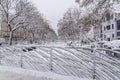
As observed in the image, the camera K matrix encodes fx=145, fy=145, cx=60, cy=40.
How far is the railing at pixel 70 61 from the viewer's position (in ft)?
13.0

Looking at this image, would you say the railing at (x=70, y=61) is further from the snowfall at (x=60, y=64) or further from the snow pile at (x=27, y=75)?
the snow pile at (x=27, y=75)

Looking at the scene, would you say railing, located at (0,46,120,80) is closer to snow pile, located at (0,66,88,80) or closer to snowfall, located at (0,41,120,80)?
snowfall, located at (0,41,120,80)

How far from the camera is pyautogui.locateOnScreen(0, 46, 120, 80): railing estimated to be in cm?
397

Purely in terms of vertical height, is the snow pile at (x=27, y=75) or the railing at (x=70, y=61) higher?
Result: the railing at (x=70, y=61)

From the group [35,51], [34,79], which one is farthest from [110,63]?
[35,51]

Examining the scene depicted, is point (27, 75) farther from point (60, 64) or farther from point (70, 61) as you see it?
point (70, 61)

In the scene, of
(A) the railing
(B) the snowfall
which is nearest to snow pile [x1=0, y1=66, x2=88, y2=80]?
(B) the snowfall

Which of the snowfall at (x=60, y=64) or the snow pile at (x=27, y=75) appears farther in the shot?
the snow pile at (x=27, y=75)

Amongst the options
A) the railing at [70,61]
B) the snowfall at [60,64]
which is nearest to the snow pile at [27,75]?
the snowfall at [60,64]

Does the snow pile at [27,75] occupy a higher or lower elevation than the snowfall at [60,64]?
lower

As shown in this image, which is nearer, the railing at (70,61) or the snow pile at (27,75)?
the railing at (70,61)

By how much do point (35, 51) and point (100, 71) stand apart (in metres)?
2.53

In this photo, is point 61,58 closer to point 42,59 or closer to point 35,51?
point 42,59

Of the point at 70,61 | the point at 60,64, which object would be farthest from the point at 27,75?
the point at 70,61
